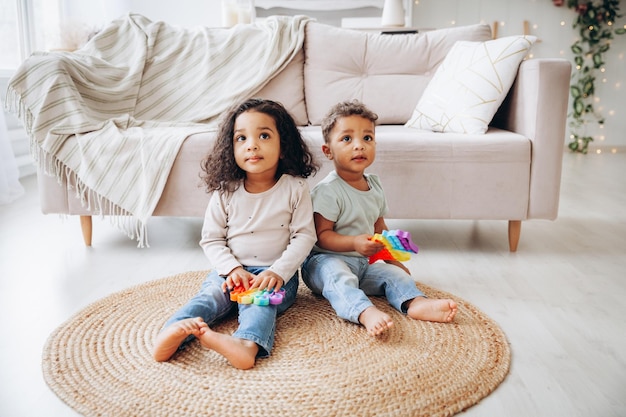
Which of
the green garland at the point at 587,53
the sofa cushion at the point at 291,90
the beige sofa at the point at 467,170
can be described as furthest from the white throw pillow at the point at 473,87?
the green garland at the point at 587,53

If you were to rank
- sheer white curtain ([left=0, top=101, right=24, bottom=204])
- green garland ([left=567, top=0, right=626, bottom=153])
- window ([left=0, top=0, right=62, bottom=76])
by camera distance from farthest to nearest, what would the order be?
1. green garland ([left=567, top=0, right=626, bottom=153])
2. window ([left=0, top=0, right=62, bottom=76])
3. sheer white curtain ([left=0, top=101, right=24, bottom=204])

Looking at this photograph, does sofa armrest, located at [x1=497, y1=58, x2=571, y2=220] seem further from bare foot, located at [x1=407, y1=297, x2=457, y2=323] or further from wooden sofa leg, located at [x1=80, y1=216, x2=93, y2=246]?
wooden sofa leg, located at [x1=80, y1=216, x2=93, y2=246]

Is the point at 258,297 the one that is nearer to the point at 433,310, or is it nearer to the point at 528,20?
the point at 433,310

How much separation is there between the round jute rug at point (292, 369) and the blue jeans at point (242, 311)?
3cm

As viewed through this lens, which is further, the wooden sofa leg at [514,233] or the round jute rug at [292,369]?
the wooden sofa leg at [514,233]

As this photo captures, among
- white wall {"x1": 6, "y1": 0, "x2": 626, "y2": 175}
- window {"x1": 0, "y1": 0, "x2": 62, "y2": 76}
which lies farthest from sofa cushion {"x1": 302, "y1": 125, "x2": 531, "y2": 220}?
white wall {"x1": 6, "y1": 0, "x2": 626, "y2": 175}

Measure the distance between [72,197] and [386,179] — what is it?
1.07 meters

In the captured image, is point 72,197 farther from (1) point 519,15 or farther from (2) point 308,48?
(1) point 519,15

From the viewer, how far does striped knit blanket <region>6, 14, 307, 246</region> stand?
1.90 metres

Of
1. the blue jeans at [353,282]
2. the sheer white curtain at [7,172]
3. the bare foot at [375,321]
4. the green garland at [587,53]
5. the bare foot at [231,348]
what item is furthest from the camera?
the green garland at [587,53]

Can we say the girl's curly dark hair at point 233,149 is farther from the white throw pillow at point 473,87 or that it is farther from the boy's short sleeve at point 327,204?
the white throw pillow at point 473,87

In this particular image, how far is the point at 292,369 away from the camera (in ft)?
3.70

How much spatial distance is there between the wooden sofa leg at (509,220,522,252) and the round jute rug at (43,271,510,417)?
65 cm

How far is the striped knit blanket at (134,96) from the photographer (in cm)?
190
